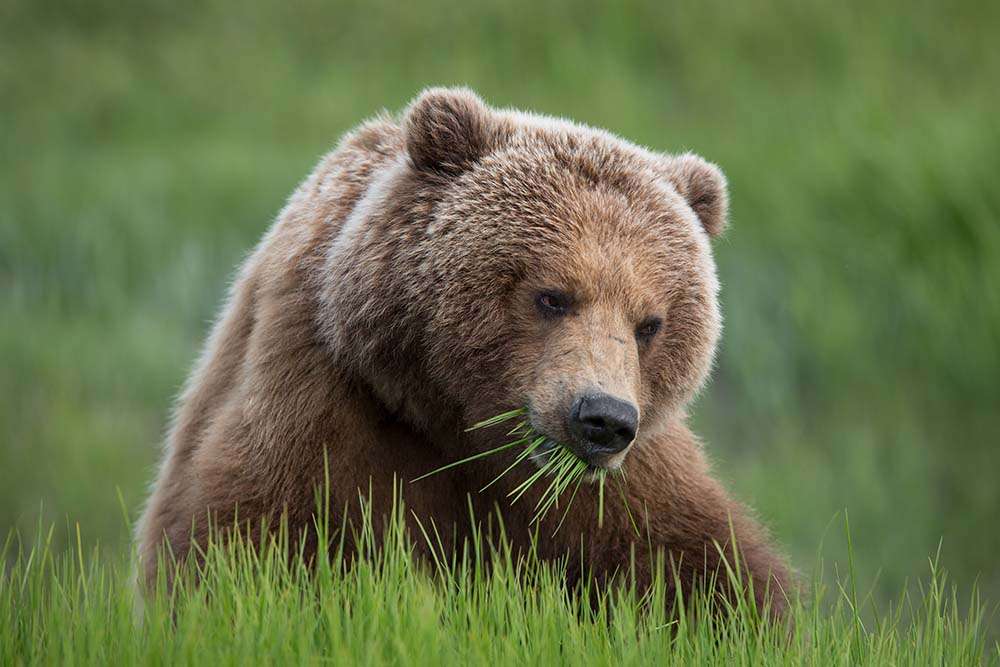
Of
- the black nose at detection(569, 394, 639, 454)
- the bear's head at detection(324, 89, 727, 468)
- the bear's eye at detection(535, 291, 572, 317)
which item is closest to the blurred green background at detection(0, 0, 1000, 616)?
the bear's head at detection(324, 89, 727, 468)

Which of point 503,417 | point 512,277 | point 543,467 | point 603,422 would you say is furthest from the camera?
point 512,277

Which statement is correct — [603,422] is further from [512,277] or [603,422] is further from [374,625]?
[374,625]

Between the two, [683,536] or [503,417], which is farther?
[683,536]

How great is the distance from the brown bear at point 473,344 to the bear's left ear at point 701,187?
4 cm

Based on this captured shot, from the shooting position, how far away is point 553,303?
14.6 feet

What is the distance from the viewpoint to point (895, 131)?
12.7 m

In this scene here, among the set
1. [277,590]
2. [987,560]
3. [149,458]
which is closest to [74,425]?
[149,458]

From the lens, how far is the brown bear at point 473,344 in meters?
4.46

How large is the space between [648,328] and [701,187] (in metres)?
0.73

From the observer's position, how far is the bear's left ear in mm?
5020

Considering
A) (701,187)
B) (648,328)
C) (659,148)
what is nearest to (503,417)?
(648,328)

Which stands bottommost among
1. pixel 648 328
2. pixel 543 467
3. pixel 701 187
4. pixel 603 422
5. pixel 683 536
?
pixel 683 536

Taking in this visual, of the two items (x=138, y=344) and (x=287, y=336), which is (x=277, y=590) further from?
(x=138, y=344)

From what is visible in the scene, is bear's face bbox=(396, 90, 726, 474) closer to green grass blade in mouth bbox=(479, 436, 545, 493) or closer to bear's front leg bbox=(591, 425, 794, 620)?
green grass blade in mouth bbox=(479, 436, 545, 493)
